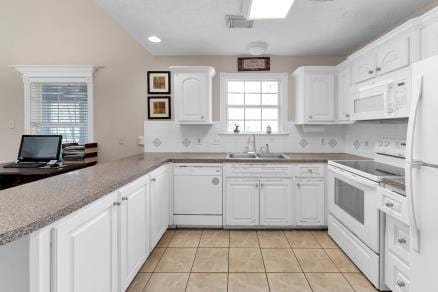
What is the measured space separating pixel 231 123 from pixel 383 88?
2.14 m

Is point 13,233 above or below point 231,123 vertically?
below

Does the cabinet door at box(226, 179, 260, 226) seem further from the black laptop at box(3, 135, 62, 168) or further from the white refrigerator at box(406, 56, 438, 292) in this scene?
the black laptop at box(3, 135, 62, 168)

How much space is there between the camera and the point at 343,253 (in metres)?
2.74

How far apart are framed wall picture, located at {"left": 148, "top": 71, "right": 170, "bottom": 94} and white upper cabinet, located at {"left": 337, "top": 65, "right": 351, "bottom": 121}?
2.36 m

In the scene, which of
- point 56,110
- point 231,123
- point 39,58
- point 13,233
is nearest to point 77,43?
point 39,58

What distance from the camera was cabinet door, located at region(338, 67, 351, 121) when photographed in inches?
130

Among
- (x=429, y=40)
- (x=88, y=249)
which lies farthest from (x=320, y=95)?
(x=88, y=249)

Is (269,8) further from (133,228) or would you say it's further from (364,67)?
(133,228)

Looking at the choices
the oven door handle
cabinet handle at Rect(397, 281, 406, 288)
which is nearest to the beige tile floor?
cabinet handle at Rect(397, 281, 406, 288)

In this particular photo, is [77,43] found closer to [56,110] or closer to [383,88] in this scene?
[56,110]

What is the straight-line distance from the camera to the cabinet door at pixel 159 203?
263 centimetres

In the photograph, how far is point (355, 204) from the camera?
8.05 ft

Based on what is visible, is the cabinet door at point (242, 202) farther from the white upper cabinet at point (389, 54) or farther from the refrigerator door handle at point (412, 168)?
the refrigerator door handle at point (412, 168)

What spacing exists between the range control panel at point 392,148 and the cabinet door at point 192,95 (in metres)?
2.04
